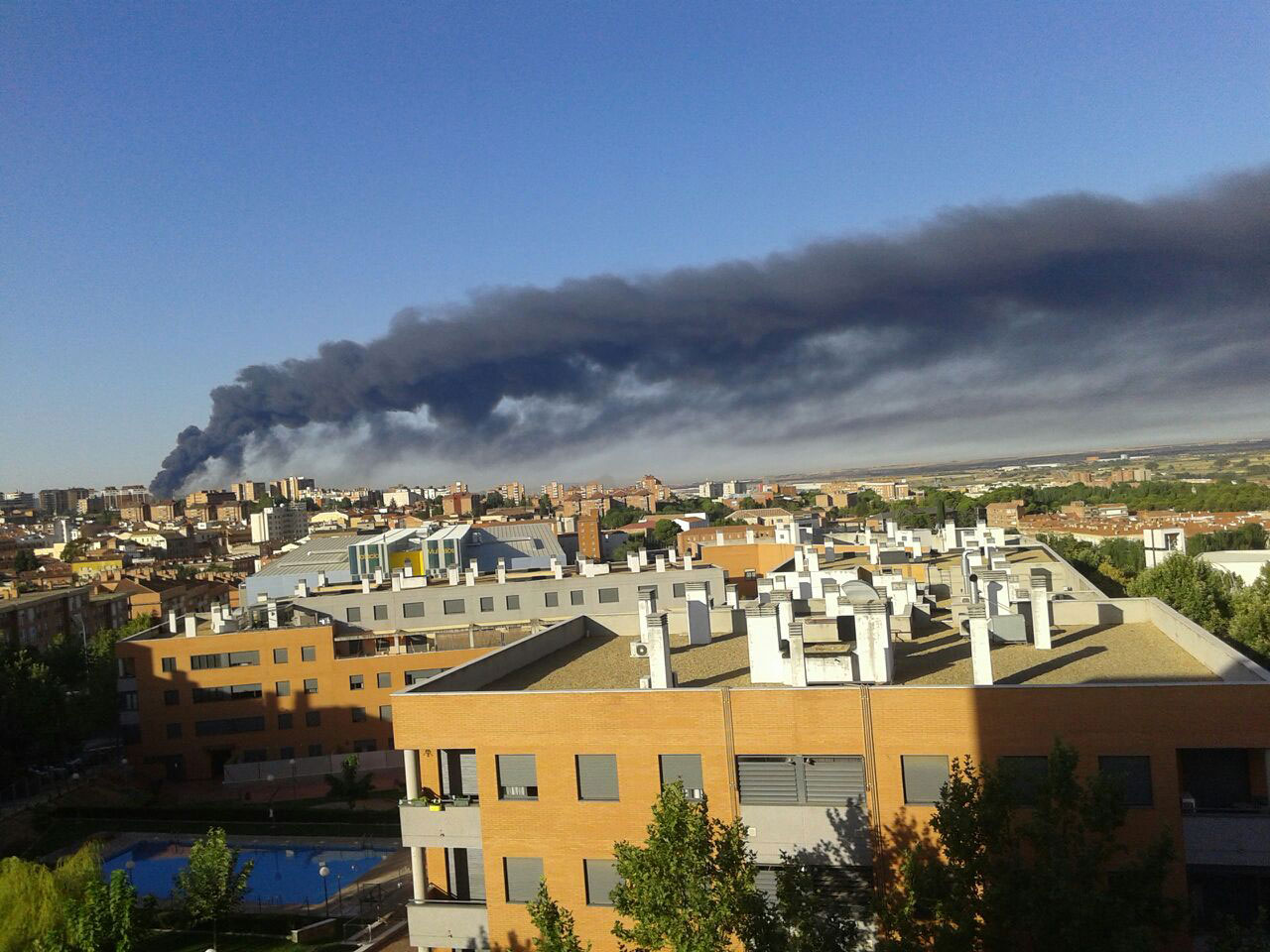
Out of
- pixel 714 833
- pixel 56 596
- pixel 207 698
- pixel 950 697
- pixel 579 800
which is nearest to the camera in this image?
pixel 714 833

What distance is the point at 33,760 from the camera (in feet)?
139

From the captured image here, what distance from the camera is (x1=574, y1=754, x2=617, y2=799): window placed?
15.4 meters

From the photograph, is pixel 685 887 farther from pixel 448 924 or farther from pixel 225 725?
pixel 225 725

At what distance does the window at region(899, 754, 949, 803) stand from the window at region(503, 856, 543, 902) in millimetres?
6073

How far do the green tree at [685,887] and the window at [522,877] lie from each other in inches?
133

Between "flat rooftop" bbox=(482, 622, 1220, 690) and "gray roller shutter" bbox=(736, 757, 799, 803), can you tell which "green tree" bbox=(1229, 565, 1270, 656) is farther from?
"gray roller shutter" bbox=(736, 757, 799, 803)

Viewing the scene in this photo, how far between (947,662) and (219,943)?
20.3m

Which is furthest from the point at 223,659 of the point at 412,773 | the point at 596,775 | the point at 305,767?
the point at 596,775

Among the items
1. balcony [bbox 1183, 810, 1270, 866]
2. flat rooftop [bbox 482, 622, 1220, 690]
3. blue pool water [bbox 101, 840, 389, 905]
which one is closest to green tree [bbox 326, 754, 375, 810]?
blue pool water [bbox 101, 840, 389, 905]

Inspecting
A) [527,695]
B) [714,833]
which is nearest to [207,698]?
[527,695]

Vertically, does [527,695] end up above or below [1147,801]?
above

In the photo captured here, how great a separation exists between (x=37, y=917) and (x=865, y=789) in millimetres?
18502

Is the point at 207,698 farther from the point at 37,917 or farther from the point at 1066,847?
the point at 1066,847

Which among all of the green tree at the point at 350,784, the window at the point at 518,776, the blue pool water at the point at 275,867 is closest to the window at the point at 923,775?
the window at the point at 518,776
